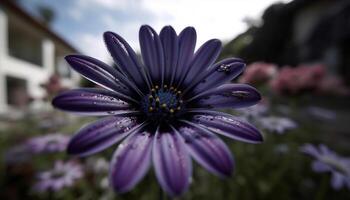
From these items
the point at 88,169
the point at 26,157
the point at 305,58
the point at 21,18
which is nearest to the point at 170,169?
the point at 88,169

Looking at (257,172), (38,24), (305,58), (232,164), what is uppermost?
(38,24)

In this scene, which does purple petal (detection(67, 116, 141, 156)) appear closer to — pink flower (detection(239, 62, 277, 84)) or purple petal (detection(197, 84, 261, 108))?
purple petal (detection(197, 84, 261, 108))

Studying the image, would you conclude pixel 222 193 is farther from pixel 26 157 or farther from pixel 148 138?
pixel 26 157

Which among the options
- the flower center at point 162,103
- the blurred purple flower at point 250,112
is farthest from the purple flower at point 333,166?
the flower center at point 162,103

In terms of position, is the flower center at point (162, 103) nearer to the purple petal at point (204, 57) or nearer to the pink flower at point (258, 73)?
the purple petal at point (204, 57)

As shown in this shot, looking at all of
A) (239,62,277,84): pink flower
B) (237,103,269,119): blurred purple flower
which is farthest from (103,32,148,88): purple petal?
(239,62,277,84): pink flower

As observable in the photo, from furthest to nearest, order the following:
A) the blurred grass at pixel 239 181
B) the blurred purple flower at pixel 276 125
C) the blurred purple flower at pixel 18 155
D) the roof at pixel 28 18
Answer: the roof at pixel 28 18 < the blurred purple flower at pixel 18 155 < the blurred grass at pixel 239 181 < the blurred purple flower at pixel 276 125
